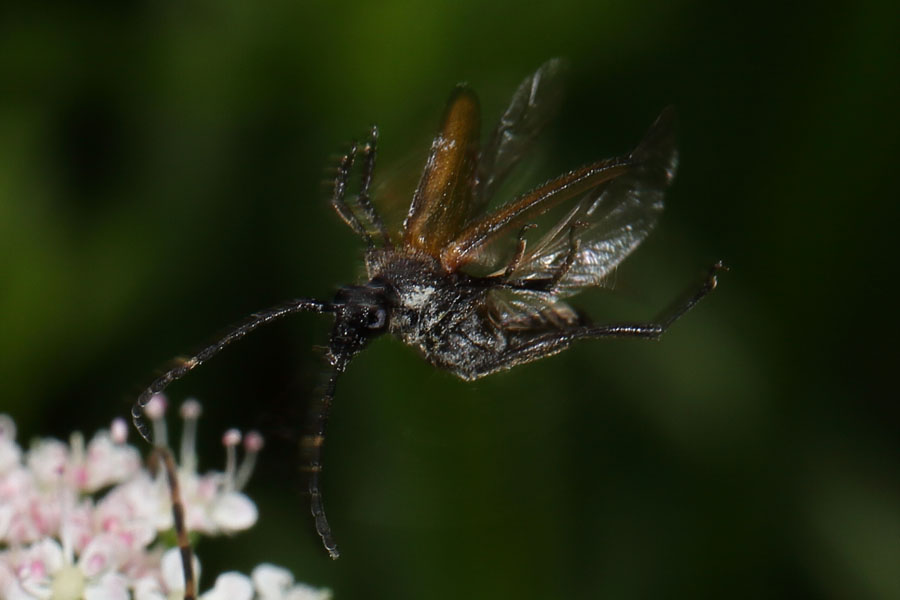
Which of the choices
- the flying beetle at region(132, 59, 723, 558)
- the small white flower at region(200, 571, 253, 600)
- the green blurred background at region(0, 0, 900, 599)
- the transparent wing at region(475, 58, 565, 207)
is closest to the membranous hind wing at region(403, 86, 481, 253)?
the flying beetle at region(132, 59, 723, 558)

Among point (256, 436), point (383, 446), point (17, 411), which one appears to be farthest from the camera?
point (17, 411)

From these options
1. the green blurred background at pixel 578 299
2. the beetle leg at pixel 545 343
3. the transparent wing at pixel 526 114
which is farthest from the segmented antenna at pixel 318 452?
the green blurred background at pixel 578 299

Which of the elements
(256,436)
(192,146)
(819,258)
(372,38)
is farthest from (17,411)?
(819,258)

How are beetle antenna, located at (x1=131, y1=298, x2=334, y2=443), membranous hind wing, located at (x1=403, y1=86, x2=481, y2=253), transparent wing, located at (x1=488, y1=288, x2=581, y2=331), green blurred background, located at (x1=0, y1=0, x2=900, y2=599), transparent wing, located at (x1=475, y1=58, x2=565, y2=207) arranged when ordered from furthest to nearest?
1. green blurred background, located at (x1=0, y1=0, x2=900, y2=599)
2. transparent wing, located at (x1=475, y1=58, x2=565, y2=207)
3. transparent wing, located at (x1=488, y1=288, x2=581, y2=331)
4. membranous hind wing, located at (x1=403, y1=86, x2=481, y2=253)
5. beetle antenna, located at (x1=131, y1=298, x2=334, y2=443)

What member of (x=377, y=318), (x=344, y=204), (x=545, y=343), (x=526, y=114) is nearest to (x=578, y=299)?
(x=526, y=114)

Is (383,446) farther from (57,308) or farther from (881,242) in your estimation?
(881,242)

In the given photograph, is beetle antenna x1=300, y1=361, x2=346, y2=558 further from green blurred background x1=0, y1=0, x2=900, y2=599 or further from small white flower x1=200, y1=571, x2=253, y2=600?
green blurred background x1=0, y1=0, x2=900, y2=599
